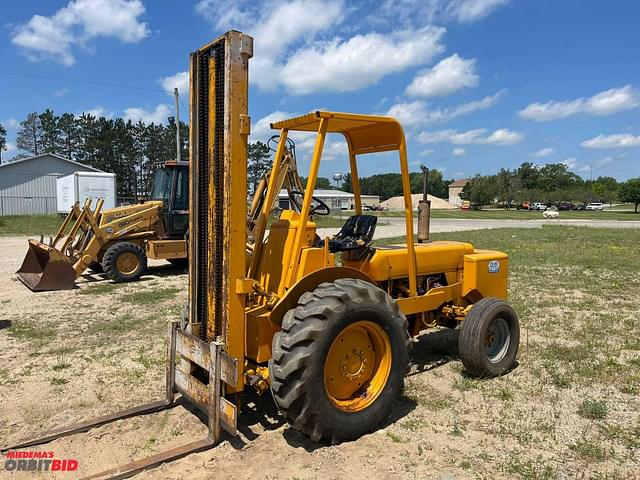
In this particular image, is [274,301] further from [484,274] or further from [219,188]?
[484,274]

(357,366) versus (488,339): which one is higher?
(357,366)

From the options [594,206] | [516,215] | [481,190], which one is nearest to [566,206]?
[594,206]

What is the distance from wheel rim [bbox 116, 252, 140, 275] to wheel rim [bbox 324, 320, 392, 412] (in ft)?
28.5

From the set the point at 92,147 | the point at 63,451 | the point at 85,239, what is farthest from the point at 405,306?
the point at 92,147

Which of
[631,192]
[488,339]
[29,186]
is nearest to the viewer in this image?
[488,339]

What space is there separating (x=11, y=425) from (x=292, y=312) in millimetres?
2757

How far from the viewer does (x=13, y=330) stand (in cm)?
744

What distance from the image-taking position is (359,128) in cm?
520

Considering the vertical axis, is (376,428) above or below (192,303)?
below

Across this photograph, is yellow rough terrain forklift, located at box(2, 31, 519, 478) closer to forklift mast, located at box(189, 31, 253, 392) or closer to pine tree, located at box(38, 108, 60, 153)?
forklift mast, located at box(189, 31, 253, 392)

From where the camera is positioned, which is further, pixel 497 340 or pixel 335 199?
pixel 335 199

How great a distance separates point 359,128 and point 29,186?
4065cm

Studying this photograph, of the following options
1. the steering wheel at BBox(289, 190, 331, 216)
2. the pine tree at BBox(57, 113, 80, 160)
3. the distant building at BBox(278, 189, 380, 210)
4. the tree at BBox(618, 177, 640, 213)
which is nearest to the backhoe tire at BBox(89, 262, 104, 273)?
the distant building at BBox(278, 189, 380, 210)

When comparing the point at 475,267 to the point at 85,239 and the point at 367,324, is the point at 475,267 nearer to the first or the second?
the point at 367,324
